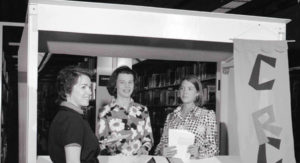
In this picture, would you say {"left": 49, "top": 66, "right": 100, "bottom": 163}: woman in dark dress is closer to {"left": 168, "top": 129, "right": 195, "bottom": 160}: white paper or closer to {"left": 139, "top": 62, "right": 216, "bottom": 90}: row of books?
{"left": 168, "top": 129, "right": 195, "bottom": 160}: white paper

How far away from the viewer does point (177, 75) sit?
6320 mm

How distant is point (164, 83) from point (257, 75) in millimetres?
4045

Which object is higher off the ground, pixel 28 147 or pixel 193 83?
pixel 193 83

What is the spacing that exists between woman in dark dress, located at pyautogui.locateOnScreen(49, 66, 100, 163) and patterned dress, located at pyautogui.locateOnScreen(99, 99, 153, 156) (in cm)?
91

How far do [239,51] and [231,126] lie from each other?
1.69 m

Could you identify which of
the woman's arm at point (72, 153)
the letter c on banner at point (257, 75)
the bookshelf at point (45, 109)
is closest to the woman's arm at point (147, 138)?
the letter c on banner at point (257, 75)

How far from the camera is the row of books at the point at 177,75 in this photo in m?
5.35

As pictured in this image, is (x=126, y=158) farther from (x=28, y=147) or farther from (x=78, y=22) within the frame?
(x=78, y=22)

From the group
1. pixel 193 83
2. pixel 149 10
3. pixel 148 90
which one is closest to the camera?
pixel 149 10

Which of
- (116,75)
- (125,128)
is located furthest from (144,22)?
(125,128)

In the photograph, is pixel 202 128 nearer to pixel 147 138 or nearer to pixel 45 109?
pixel 147 138

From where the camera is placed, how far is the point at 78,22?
101 inches

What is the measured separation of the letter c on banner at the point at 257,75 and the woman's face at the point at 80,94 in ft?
4.82

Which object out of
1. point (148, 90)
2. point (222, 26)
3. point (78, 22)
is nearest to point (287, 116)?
point (222, 26)
